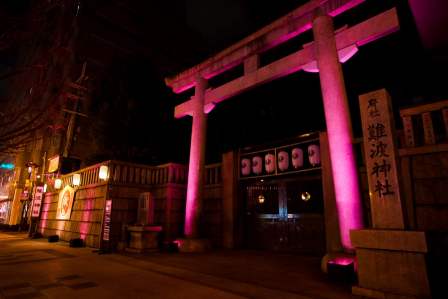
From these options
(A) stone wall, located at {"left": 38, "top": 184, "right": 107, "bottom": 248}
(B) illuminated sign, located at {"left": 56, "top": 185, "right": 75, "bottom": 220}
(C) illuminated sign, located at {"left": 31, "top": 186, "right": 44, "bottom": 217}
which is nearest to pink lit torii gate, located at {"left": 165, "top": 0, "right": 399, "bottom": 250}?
(A) stone wall, located at {"left": 38, "top": 184, "right": 107, "bottom": 248}

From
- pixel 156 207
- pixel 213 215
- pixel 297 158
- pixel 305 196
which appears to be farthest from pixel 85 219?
pixel 297 158

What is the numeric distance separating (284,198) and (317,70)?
541 cm

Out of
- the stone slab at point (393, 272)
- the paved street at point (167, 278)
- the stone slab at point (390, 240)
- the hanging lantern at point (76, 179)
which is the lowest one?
the paved street at point (167, 278)

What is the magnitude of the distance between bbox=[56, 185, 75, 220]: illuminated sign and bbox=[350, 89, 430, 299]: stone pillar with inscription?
1590 cm

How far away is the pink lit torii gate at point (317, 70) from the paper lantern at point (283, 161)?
2.58 metres

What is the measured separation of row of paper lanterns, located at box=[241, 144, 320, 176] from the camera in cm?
905

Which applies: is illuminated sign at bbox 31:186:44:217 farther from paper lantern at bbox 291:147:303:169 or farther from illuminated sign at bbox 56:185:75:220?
paper lantern at bbox 291:147:303:169

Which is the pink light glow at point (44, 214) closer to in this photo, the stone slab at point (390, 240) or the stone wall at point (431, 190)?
the stone slab at point (390, 240)

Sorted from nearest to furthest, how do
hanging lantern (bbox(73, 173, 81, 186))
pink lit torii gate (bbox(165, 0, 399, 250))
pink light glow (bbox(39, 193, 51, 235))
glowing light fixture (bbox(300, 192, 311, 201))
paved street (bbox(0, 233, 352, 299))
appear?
paved street (bbox(0, 233, 352, 299)) < pink lit torii gate (bbox(165, 0, 399, 250)) < glowing light fixture (bbox(300, 192, 311, 201)) < hanging lantern (bbox(73, 173, 81, 186)) < pink light glow (bbox(39, 193, 51, 235))

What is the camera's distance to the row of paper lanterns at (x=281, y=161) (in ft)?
29.7

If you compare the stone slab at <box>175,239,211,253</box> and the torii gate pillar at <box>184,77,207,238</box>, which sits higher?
the torii gate pillar at <box>184,77,207,238</box>

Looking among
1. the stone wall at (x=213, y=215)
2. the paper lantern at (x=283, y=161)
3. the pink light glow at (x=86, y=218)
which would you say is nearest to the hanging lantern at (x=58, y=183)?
the pink light glow at (x=86, y=218)

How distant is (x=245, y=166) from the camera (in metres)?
11.6

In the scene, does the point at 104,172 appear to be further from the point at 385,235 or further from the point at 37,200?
the point at 385,235
